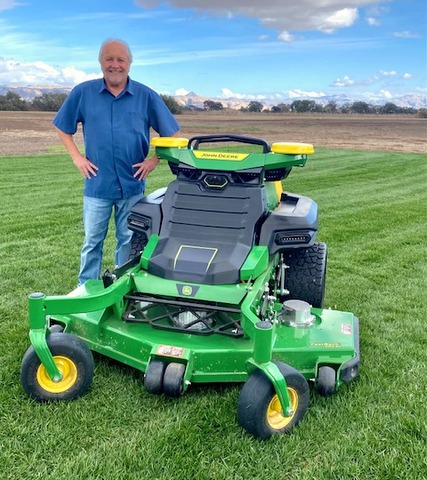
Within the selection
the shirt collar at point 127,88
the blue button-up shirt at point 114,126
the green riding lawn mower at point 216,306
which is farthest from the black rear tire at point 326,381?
the shirt collar at point 127,88

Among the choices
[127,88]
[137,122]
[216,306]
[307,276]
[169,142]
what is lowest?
[307,276]

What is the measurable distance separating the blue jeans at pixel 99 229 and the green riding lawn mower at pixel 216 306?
0.99 ft

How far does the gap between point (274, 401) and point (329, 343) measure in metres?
0.66

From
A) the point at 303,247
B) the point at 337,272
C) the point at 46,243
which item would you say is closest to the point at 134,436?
the point at 303,247

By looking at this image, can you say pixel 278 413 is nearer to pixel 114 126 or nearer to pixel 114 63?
pixel 114 126

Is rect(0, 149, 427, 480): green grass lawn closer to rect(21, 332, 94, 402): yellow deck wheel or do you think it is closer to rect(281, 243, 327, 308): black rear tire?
rect(21, 332, 94, 402): yellow deck wheel

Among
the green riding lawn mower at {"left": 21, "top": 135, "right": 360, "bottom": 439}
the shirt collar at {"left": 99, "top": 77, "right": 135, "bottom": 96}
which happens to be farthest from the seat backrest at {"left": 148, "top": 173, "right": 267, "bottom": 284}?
the shirt collar at {"left": 99, "top": 77, "right": 135, "bottom": 96}

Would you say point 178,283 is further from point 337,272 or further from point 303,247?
point 337,272

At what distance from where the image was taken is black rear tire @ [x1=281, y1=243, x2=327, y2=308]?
4316 mm

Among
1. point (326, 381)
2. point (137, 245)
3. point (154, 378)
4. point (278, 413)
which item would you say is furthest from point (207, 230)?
point (278, 413)

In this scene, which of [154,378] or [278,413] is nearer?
[278,413]

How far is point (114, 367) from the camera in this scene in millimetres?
3611

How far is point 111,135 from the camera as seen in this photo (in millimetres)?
4441

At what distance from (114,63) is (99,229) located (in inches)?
51.6
